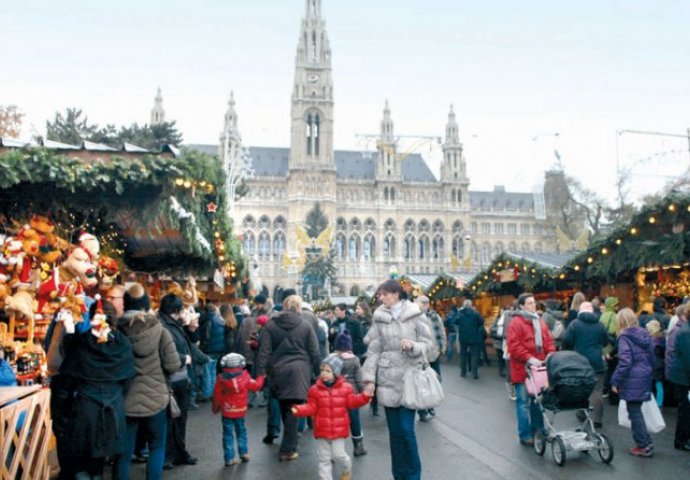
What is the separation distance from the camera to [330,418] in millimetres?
4918

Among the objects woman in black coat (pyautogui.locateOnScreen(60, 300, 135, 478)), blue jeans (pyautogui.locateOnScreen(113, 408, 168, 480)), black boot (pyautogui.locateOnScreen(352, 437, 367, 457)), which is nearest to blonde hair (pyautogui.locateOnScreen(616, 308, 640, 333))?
black boot (pyautogui.locateOnScreen(352, 437, 367, 457))

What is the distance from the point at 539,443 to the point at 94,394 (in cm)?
426

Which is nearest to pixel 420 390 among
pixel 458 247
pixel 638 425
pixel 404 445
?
pixel 404 445

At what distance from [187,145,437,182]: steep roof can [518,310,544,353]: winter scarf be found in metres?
70.9

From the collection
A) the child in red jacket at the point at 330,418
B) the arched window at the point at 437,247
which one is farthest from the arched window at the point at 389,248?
the child in red jacket at the point at 330,418

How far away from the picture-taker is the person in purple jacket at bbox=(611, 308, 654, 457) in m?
6.08

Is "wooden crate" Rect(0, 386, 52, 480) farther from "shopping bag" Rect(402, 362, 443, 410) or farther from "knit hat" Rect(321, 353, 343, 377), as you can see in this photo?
"shopping bag" Rect(402, 362, 443, 410)

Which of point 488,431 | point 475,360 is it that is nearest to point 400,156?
point 475,360

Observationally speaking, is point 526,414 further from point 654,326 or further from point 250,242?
point 250,242

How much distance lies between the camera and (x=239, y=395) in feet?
19.2

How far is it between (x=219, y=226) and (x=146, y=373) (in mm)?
4719

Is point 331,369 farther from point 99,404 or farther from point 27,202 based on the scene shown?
point 27,202

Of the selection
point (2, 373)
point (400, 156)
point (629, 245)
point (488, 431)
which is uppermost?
point (400, 156)

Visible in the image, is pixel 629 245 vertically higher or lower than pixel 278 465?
higher
